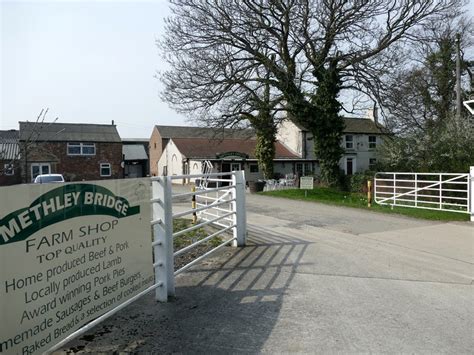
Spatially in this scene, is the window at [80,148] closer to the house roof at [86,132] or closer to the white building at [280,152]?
the house roof at [86,132]

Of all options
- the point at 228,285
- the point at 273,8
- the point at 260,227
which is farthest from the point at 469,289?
the point at 273,8

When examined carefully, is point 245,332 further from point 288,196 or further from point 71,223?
point 288,196

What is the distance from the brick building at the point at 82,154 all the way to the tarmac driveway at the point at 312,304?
3770cm

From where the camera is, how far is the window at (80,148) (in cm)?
4328

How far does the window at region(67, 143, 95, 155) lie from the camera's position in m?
43.3

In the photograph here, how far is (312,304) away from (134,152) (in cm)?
5624

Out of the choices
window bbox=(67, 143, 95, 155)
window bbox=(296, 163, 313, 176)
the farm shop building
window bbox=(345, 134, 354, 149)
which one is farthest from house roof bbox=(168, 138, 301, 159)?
window bbox=(67, 143, 95, 155)

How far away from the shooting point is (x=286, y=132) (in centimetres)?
4769

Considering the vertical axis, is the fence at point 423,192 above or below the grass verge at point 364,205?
above

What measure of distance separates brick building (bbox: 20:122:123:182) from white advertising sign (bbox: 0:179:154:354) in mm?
39373

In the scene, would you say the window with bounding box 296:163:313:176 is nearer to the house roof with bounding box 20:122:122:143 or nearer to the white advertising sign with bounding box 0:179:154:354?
the house roof with bounding box 20:122:122:143

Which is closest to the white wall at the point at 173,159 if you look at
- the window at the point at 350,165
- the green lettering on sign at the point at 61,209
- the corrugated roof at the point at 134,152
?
the corrugated roof at the point at 134,152

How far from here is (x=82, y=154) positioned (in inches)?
1726

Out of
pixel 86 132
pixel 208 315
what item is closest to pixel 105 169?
pixel 86 132
